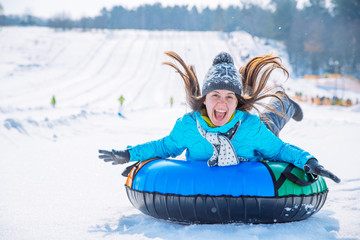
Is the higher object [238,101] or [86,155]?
[238,101]

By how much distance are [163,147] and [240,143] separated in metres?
0.60

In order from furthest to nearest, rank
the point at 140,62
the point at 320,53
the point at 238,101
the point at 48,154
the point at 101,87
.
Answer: the point at 320,53, the point at 140,62, the point at 101,87, the point at 48,154, the point at 238,101

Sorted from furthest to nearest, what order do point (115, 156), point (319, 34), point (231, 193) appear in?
point (319, 34)
point (115, 156)
point (231, 193)

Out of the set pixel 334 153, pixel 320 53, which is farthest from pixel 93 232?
pixel 320 53

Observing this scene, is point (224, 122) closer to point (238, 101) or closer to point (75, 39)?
point (238, 101)

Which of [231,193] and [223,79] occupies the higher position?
[223,79]

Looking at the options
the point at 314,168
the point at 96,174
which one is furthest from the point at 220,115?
the point at 96,174

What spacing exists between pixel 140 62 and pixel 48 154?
26.5 meters

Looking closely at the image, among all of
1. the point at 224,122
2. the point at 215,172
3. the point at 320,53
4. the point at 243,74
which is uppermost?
the point at 320,53

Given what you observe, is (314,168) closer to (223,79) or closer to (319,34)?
(223,79)

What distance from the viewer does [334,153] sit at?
16.5 ft

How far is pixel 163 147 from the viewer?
2.62 metres

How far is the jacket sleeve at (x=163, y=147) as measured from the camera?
2.51 meters

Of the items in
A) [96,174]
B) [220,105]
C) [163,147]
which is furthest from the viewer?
[96,174]
